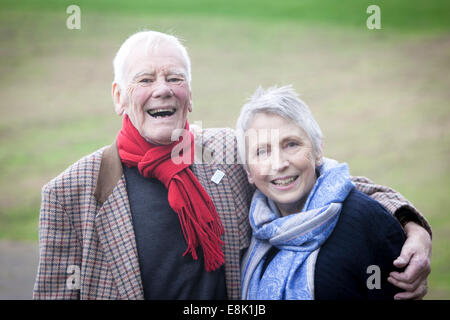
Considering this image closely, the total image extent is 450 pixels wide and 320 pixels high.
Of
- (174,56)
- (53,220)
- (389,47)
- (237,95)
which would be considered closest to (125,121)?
(174,56)

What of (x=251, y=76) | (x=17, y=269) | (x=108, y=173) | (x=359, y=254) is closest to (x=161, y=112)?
(x=108, y=173)

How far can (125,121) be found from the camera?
1917 mm

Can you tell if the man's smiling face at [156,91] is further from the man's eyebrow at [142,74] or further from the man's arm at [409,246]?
the man's arm at [409,246]

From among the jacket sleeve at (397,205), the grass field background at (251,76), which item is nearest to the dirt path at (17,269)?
the grass field background at (251,76)

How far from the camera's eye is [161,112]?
1859mm

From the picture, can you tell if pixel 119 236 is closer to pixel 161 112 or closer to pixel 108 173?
pixel 108 173

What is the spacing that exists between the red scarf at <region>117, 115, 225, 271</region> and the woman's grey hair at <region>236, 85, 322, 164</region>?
278mm

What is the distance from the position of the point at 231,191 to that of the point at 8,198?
604cm

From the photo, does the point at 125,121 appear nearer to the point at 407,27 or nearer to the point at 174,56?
the point at 174,56

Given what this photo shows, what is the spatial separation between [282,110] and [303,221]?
47 cm

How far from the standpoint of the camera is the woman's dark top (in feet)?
5.47

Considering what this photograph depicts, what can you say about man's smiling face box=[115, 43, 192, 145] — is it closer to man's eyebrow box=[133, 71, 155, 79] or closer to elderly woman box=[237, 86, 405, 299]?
man's eyebrow box=[133, 71, 155, 79]

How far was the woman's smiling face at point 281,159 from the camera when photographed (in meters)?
1.78

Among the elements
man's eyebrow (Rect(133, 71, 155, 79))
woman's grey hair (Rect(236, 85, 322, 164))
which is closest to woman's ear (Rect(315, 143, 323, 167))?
woman's grey hair (Rect(236, 85, 322, 164))
